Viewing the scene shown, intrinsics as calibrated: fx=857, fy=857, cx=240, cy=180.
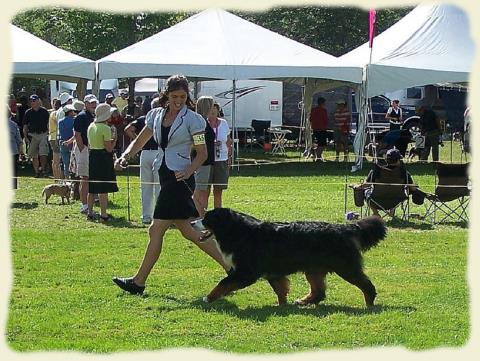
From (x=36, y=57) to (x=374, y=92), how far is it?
663 cm

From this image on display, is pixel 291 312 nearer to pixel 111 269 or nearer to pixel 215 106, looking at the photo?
pixel 111 269

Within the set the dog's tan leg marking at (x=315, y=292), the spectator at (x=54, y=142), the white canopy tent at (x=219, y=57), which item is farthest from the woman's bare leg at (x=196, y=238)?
the white canopy tent at (x=219, y=57)

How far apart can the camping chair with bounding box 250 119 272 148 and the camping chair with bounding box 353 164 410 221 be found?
529 inches

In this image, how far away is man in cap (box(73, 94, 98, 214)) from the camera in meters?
11.3

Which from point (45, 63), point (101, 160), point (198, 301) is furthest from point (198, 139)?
point (45, 63)

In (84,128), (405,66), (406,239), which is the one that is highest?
(405,66)

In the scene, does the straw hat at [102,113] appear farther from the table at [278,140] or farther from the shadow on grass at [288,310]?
the table at [278,140]

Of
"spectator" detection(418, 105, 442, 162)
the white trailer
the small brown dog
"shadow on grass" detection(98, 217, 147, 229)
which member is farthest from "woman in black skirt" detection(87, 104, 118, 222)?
the white trailer

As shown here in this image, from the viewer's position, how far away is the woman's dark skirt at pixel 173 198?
6406mm

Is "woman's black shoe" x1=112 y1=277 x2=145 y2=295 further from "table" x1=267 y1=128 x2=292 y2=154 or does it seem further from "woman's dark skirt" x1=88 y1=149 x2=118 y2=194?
"table" x1=267 y1=128 x2=292 y2=154

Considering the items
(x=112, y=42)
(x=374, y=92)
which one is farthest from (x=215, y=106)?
(x=112, y=42)

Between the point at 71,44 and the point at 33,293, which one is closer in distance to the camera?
the point at 33,293

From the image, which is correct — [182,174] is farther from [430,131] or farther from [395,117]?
[395,117]

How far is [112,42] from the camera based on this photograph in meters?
28.8
